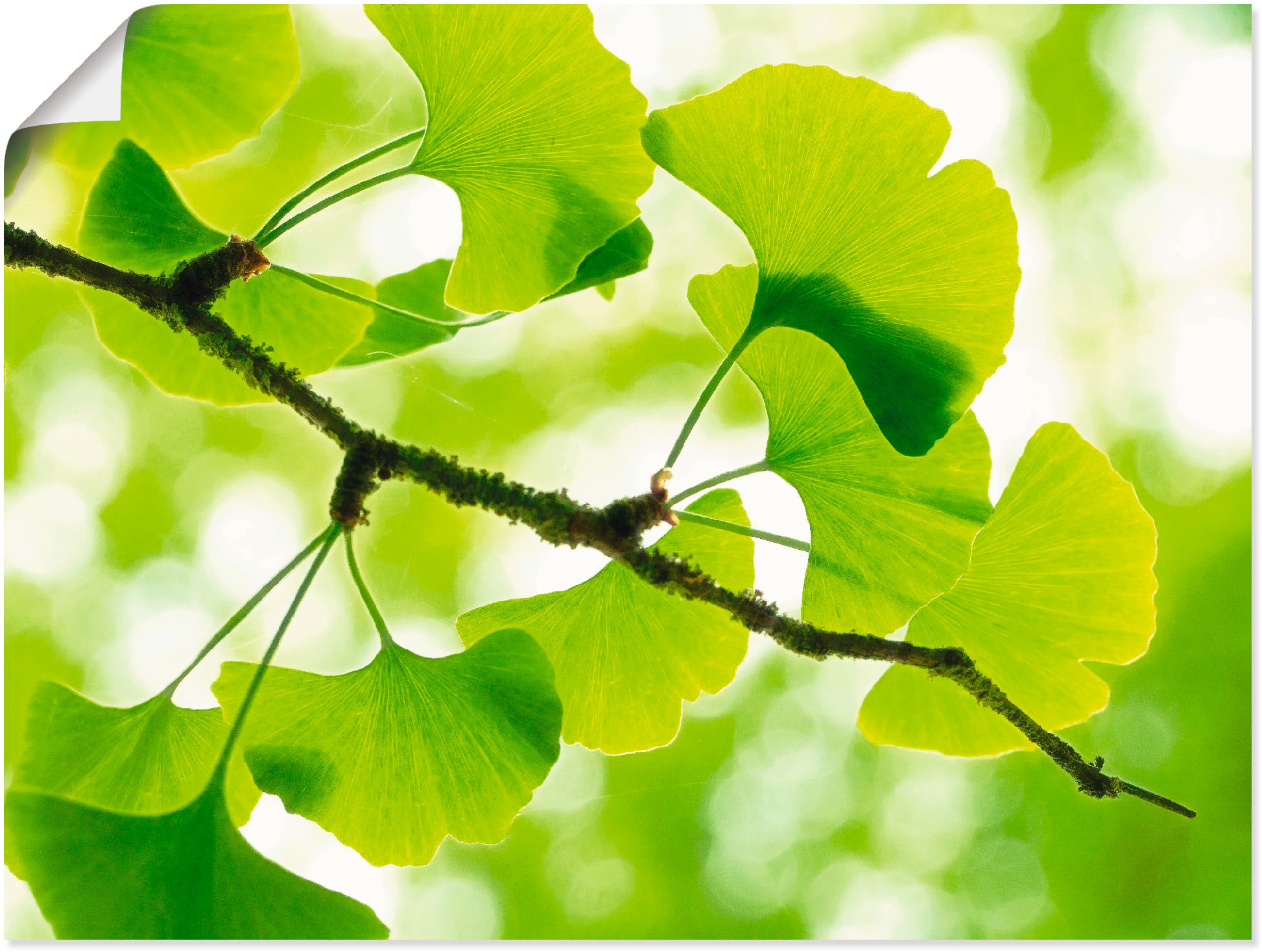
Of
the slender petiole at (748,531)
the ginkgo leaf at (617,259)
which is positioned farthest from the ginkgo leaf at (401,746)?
the ginkgo leaf at (617,259)

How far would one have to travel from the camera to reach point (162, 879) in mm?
487

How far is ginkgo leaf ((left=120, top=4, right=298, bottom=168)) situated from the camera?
601mm

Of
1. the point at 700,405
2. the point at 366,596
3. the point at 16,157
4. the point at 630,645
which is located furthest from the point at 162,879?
the point at 16,157

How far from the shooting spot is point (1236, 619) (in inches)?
24.7

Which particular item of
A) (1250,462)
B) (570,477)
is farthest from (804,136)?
(1250,462)

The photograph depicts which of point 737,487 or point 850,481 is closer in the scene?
point 850,481

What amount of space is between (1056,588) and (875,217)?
0.85 feet

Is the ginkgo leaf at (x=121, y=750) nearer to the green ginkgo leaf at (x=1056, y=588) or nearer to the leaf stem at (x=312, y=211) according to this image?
the leaf stem at (x=312, y=211)

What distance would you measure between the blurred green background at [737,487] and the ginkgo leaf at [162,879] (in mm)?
55

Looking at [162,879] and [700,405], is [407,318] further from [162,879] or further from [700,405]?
[162,879]

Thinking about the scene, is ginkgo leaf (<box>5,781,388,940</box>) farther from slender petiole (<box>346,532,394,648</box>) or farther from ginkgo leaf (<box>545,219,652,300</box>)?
ginkgo leaf (<box>545,219,652,300</box>)

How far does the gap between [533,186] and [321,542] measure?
0.24 metres

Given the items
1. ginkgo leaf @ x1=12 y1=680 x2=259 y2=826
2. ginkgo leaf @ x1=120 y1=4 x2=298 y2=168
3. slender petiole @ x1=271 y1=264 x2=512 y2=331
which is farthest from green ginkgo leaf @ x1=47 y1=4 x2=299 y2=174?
ginkgo leaf @ x1=12 y1=680 x2=259 y2=826

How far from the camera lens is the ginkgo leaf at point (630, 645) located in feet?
1.77
